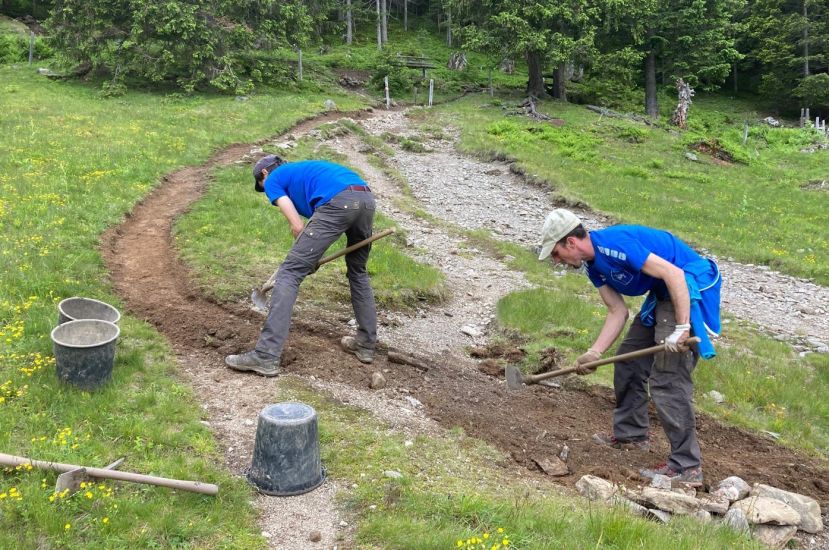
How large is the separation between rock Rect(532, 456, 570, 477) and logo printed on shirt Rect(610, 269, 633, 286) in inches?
68.5

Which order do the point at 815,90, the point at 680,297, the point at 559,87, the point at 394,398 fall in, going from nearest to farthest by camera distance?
1. the point at 680,297
2. the point at 394,398
3. the point at 559,87
4. the point at 815,90

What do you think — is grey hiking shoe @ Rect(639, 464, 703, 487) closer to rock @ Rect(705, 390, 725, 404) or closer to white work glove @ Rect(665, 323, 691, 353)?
white work glove @ Rect(665, 323, 691, 353)

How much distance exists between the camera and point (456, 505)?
4.71 meters

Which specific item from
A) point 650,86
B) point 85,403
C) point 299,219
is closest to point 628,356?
point 299,219

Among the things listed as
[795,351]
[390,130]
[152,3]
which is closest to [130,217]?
[795,351]

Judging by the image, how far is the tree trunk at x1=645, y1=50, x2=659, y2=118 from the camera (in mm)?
41438

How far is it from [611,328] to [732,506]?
180 cm

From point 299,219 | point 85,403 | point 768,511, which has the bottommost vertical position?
point 768,511

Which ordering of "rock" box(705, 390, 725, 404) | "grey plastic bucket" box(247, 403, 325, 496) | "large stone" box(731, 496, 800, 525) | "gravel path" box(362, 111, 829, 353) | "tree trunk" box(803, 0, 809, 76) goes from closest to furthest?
"grey plastic bucket" box(247, 403, 325, 496), "large stone" box(731, 496, 800, 525), "rock" box(705, 390, 725, 404), "gravel path" box(362, 111, 829, 353), "tree trunk" box(803, 0, 809, 76)

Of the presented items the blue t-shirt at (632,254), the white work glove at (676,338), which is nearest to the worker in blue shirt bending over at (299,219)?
the blue t-shirt at (632,254)

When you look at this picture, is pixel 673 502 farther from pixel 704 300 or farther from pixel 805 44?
pixel 805 44

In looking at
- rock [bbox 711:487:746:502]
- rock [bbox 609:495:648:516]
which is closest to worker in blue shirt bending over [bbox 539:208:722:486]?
rock [bbox 711:487:746:502]

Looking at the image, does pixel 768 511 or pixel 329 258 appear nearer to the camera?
pixel 768 511

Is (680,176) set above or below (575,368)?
below
